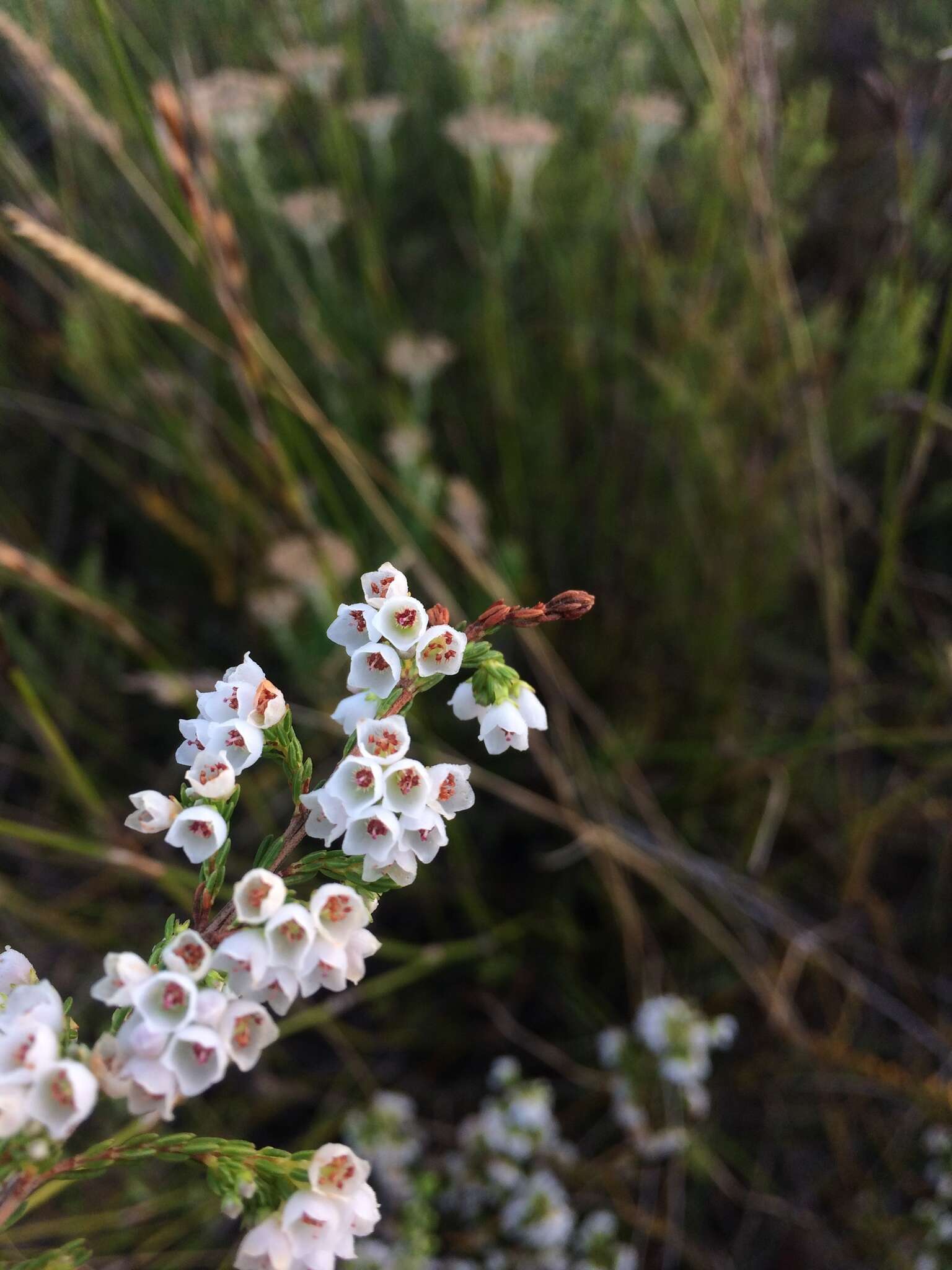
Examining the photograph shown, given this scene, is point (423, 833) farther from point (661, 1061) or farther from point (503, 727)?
point (661, 1061)

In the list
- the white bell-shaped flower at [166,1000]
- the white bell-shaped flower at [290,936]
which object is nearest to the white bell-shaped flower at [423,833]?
Answer: the white bell-shaped flower at [290,936]

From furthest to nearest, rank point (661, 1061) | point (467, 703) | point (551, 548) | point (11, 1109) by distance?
point (551, 548)
point (661, 1061)
point (467, 703)
point (11, 1109)

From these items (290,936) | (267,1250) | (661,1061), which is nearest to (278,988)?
(290,936)

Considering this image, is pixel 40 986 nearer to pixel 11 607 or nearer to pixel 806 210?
pixel 11 607

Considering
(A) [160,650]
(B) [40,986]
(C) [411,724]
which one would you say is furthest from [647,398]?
(B) [40,986]

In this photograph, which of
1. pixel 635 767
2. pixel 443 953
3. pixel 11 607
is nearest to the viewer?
pixel 443 953

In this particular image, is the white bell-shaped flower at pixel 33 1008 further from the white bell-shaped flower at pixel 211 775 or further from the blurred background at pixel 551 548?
the blurred background at pixel 551 548
